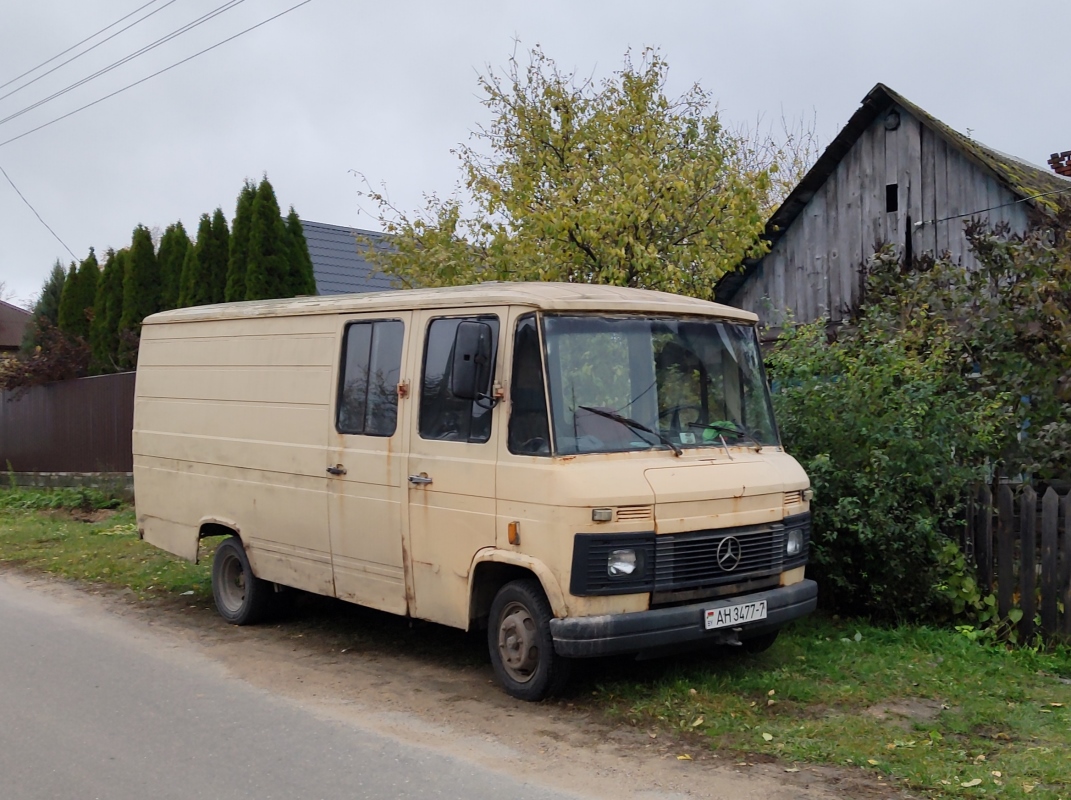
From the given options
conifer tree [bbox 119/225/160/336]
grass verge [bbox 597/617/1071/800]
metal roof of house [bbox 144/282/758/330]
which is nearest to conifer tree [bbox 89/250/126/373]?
conifer tree [bbox 119/225/160/336]

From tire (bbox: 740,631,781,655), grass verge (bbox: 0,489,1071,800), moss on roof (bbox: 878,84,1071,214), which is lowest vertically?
grass verge (bbox: 0,489,1071,800)

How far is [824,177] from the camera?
1590cm

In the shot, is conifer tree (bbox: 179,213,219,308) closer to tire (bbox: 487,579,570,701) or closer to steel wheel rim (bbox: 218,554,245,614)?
steel wheel rim (bbox: 218,554,245,614)

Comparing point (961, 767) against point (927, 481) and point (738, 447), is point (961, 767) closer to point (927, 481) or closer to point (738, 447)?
point (738, 447)

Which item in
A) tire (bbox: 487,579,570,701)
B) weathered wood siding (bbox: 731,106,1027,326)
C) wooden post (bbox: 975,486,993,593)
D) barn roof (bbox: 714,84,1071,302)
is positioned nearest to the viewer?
tire (bbox: 487,579,570,701)

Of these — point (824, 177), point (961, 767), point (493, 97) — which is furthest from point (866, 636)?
point (824, 177)

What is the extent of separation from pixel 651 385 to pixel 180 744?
133 inches

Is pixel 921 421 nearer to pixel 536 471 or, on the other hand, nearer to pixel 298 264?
pixel 536 471

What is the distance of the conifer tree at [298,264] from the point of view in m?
18.5

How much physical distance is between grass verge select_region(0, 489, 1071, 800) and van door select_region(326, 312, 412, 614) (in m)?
1.25

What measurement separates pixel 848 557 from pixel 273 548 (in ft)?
14.3

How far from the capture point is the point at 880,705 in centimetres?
643

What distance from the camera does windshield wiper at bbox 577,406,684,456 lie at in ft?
21.5

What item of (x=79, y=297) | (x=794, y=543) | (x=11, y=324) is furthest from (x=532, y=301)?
(x=11, y=324)
